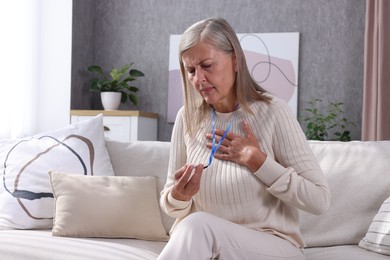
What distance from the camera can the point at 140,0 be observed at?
5.30 meters

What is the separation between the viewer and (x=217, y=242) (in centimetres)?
158

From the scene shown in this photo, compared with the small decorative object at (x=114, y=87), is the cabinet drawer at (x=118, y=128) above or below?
below

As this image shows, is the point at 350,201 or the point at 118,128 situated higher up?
the point at 118,128

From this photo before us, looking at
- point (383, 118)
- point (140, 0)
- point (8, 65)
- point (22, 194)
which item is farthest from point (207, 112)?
point (140, 0)

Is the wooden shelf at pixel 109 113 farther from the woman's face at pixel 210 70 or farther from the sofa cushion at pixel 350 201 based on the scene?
the woman's face at pixel 210 70

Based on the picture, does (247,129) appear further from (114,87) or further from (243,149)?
(114,87)

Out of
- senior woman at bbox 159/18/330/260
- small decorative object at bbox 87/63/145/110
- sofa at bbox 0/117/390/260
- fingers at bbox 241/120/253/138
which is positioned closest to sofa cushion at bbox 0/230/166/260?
sofa at bbox 0/117/390/260

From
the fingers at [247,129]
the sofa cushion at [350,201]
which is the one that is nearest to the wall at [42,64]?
the sofa cushion at [350,201]

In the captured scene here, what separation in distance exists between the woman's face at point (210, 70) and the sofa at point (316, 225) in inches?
23.4

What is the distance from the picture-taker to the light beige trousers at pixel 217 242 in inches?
60.1

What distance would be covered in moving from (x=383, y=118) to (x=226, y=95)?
275 centimetres

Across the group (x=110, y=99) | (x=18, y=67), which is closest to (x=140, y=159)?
(x=110, y=99)

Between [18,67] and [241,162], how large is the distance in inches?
135

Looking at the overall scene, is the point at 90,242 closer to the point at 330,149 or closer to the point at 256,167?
the point at 256,167
